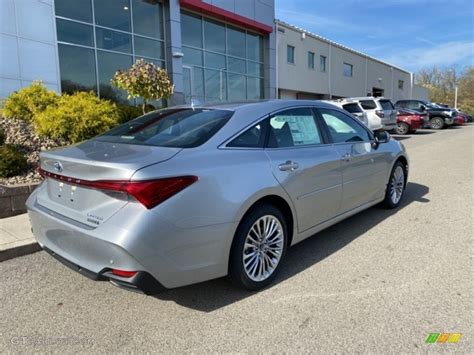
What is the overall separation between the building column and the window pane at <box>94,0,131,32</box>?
170 centimetres

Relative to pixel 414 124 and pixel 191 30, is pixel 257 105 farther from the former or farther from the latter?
pixel 414 124

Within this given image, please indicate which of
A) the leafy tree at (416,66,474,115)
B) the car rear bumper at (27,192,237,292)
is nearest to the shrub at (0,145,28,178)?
the car rear bumper at (27,192,237,292)

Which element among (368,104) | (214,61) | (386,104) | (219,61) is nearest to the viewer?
(368,104)

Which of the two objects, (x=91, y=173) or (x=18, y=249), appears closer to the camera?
(x=91, y=173)

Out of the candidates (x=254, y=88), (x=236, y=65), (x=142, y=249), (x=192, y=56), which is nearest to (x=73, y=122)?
(x=142, y=249)

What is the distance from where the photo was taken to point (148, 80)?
9016 mm

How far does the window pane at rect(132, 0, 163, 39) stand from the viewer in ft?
48.9

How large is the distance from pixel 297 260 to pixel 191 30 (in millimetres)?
15716

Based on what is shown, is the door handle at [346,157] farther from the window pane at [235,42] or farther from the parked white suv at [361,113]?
the window pane at [235,42]

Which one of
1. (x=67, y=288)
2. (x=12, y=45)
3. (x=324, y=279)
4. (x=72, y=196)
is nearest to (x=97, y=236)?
(x=72, y=196)

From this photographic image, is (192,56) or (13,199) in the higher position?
(192,56)

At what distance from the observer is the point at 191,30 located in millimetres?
17172

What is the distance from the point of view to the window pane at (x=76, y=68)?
12664mm

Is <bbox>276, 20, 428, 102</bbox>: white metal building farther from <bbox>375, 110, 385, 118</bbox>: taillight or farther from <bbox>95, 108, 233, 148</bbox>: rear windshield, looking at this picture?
<bbox>95, 108, 233, 148</bbox>: rear windshield
